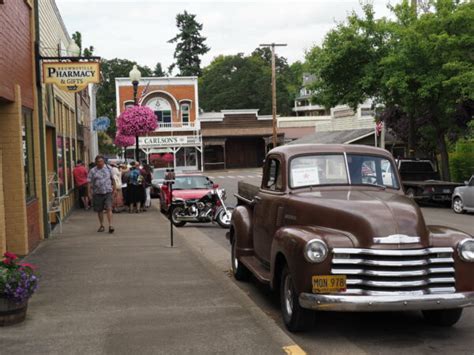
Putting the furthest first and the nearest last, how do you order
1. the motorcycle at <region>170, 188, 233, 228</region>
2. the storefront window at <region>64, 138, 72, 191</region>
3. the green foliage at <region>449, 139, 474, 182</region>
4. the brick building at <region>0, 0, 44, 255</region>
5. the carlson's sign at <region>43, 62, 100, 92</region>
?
the green foliage at <region>449, 139, 474, 182</region> → the storefront window at <region>64, 138, 72, 191</region> → the motorcycle at <region>170, 188, 233, 228</region> → the carlson's sign at <region>43, 62, 100, 92</region> → the brick building at <region>0, 0, 44, 255</region>

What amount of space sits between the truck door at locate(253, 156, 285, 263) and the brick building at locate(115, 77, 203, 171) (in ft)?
162

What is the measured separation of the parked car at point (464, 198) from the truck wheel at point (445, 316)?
44.1 ft

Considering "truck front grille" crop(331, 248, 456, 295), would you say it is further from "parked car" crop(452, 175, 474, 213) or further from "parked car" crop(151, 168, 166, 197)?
"parked car" crop(151, 168, 166, 197)

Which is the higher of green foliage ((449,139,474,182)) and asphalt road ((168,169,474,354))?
green foliage ((449,139,474,182))

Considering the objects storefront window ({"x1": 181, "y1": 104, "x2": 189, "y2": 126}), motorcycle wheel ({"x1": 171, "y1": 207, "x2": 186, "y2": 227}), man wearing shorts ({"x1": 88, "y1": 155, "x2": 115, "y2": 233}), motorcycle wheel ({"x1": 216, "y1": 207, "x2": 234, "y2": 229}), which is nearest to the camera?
man wearing shorts ({"x1": 88, "y1": 155, "x2": 115, "y2": 233})

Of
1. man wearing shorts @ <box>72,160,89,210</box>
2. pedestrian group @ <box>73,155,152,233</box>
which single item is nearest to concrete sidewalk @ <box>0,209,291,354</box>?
pedestrian group @ <box>73,155,152,233</box>

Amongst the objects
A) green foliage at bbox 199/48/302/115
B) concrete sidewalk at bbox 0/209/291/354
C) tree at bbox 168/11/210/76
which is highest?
tree at bbox 168/11/210/76

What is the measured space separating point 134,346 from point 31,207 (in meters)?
6.70

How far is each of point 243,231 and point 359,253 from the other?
119 inches

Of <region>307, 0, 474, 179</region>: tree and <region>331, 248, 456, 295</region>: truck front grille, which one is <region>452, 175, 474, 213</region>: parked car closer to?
<region>307, 0, 474, 179</region>: tree

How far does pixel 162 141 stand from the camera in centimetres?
5694

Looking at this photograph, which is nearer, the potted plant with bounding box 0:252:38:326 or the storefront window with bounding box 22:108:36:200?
the potted plant with bounding box 0:252:38:326

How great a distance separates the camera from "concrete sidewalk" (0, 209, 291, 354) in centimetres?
568

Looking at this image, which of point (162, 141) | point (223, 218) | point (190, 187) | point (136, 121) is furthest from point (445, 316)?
point (162, 141)
